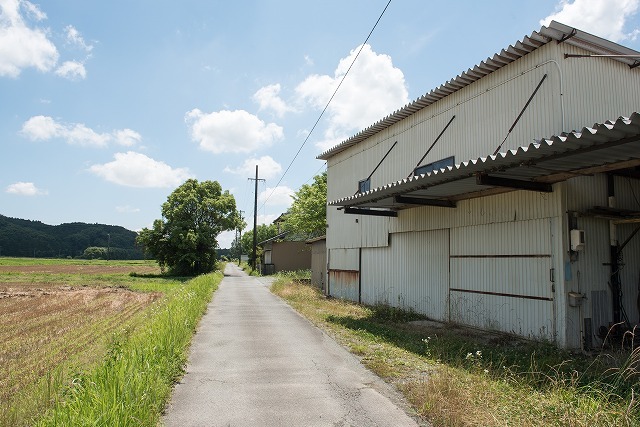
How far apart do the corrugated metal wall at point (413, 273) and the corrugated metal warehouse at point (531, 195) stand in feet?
0.17

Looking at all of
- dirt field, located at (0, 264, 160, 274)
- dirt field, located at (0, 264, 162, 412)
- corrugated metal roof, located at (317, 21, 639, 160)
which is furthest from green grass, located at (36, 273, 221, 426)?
dirt field, located at (0, 264, 160, 274)

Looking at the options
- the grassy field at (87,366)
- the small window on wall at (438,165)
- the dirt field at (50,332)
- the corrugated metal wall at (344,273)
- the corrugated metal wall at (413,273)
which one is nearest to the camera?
the grassy field at (87,366)

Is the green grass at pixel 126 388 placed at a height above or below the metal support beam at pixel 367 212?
below

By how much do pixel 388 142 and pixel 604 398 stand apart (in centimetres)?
1053

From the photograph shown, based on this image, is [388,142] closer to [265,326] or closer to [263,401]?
[265,326]

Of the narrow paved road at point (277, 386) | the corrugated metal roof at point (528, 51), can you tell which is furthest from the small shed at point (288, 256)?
the narrow paved road at point (277, 386)

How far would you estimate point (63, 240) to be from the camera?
120 meters

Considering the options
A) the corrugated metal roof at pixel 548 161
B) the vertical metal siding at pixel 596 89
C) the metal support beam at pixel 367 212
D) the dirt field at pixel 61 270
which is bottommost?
the dirt field at pixel 61 270

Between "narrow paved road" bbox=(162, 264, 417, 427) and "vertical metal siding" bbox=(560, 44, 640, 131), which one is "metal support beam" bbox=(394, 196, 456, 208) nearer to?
"vertical metal siding" bbox=(560, 44, 640, 131)

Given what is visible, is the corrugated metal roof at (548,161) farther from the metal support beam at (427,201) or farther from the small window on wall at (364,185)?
the small window on wall at (364,185)

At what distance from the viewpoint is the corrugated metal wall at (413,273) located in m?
10.6

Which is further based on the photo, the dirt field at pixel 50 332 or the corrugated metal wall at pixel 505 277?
the corrugated metal wall at pixel 505 277

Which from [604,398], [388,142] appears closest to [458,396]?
[604,398]

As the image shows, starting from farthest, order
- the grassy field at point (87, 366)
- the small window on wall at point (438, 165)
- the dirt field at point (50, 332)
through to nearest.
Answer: the small window on wall at point (438, 165) < the dirt field at point (50, 332) < the grassy field at point (87, 366)
